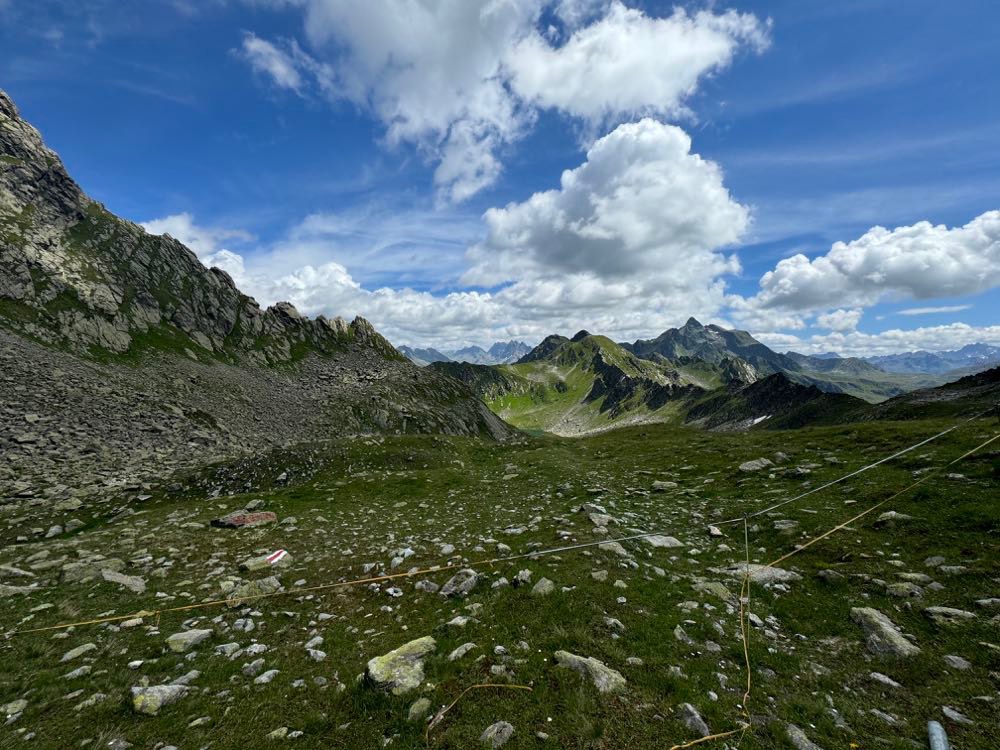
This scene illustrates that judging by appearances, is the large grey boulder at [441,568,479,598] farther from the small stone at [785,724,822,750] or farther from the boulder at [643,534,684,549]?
the small stone at [785,724,822,750]

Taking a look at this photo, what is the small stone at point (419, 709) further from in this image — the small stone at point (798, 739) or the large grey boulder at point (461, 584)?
the small stone at point (798, 739)

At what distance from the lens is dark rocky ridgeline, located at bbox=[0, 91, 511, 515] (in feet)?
128

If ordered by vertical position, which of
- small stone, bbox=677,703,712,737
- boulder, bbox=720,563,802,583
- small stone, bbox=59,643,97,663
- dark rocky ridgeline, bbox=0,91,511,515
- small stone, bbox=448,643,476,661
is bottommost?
boulder, bbox=720,563,802,583

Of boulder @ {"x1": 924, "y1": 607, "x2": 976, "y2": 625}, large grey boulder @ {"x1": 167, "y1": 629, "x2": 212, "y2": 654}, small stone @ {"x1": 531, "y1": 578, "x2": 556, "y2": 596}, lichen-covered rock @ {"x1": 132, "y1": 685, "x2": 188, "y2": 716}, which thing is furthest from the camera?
small stone @ {"x1": 531, "y1": 578, "x2": 556, "y2": 596}

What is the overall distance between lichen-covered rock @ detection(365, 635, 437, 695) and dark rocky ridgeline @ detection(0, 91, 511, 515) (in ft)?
95.7

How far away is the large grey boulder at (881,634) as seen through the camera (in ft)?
27.9

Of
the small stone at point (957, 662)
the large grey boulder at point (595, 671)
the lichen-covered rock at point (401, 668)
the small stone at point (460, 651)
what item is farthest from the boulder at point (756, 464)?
the lichen-covered rock at point (401, 668)

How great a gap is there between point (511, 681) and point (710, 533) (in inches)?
468

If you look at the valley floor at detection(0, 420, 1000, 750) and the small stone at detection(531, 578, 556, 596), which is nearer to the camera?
the valley floor at detection(0, 420, 1000, 750)

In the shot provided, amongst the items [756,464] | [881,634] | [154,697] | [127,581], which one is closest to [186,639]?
[154,697]

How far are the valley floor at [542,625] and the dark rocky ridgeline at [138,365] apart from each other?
1958cm

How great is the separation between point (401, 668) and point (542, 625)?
3.36 metres

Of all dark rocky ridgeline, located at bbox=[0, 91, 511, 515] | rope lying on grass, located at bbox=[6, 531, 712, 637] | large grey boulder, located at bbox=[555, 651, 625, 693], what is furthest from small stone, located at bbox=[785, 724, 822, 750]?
dark rocky ridgeline, located at bbox=[0, 91, 511, 515]

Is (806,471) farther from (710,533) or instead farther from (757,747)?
(757,747)
